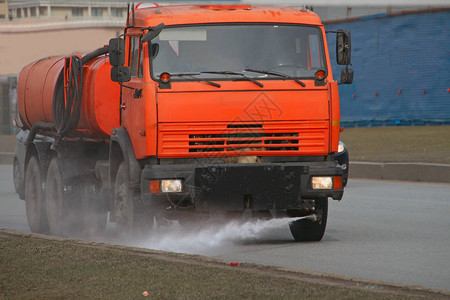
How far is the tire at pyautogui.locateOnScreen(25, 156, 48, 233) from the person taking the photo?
1310 cm

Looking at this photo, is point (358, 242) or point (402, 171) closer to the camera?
point (358, 242)

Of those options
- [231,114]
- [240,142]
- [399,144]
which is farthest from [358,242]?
[399,144]

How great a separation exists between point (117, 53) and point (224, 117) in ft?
4.42

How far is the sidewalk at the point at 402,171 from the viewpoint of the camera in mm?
19438

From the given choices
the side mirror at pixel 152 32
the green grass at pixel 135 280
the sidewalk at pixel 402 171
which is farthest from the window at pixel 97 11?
the green grass at pixel 135 280

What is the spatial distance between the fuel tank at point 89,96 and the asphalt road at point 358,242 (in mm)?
1344

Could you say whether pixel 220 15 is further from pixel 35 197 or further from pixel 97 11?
pixel 97 11

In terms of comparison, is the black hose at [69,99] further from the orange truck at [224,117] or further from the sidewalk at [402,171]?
the sidewalk at [402,171]

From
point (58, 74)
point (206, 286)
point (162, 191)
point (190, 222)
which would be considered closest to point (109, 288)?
point (206, 286)

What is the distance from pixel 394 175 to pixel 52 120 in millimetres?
9488

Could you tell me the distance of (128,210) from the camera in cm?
1052

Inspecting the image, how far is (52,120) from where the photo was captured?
12875mm

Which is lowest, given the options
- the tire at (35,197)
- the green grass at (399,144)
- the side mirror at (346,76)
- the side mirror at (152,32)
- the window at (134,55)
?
the green grass at (399,144)

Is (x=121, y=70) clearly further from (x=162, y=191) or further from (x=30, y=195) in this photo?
(x=30, y=195)
